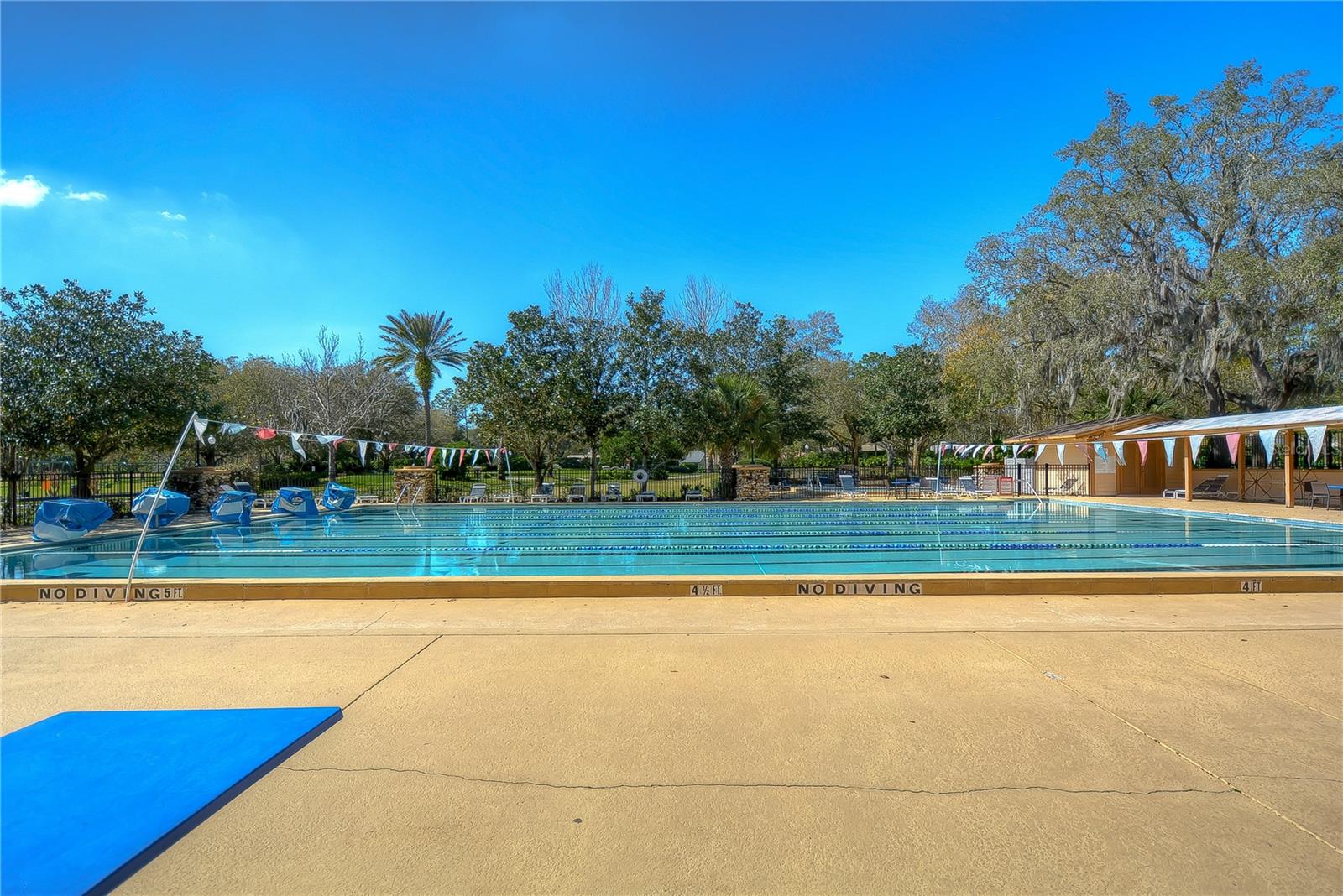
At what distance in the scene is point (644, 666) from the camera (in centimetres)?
522

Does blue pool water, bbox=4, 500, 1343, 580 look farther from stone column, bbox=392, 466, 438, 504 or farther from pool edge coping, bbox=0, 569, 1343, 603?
stone column, bbox=392, 466, 438, 504

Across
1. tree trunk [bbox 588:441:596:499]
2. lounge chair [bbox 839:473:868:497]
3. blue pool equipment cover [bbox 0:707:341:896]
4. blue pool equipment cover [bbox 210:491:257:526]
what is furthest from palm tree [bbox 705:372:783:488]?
blue pool equipment cover [bbox 0:707:341:896]

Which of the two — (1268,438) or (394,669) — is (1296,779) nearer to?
(394,669)

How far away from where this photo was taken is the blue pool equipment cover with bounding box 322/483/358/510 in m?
21.3

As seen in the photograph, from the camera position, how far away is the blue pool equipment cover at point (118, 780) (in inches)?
108

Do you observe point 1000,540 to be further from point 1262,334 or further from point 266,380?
point 266,380

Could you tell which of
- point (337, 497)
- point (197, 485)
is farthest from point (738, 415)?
point (197, 485)

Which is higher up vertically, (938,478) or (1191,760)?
(938,478)

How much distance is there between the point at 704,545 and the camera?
43.5ft

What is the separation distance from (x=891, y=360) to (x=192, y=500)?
1138 inches

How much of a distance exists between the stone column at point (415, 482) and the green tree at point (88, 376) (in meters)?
6.90

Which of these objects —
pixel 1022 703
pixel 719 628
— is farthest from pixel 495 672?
pixel 1022 703

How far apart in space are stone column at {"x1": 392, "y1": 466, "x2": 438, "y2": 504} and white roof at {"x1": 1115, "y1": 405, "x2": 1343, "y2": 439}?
2389 cm

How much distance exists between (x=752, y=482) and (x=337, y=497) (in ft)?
45.4
